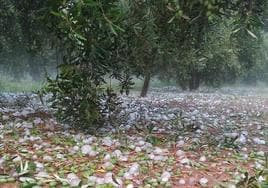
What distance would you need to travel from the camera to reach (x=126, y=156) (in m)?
7.92

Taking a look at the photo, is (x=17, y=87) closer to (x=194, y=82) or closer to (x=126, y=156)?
(x=194, y=82)

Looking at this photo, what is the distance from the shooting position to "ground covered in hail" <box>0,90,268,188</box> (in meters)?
6.58

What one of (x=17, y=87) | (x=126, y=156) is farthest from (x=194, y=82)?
(x=126, y=156)

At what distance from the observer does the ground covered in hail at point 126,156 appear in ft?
21.6

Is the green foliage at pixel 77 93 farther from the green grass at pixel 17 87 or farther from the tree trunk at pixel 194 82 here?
the tree trunk at pixel 194 82

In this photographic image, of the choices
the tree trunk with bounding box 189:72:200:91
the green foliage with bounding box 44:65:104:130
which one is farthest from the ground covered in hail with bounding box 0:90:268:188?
the tree trunk with bounding box 189:72:200:91

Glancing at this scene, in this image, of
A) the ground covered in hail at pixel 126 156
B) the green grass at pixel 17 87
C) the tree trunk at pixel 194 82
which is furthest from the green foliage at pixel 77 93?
the tree trunk at pixel 194 82

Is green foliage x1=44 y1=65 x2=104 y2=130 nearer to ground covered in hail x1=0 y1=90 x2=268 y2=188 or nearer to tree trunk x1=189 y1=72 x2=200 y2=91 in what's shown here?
ground covered in hail x1=0 y1=90 x2=268 y2=188

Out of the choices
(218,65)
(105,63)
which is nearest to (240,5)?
(105,63)

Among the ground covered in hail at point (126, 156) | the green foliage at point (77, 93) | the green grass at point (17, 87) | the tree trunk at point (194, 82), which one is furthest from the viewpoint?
the tree trunk at point (194, 82)

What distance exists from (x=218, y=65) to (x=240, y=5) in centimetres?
2773

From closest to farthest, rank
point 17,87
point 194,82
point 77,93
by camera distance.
Result: point 77,93
point 17,87
point 194,82

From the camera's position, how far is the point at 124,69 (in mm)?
10656

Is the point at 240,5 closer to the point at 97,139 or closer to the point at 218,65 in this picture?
the point at 97,139
